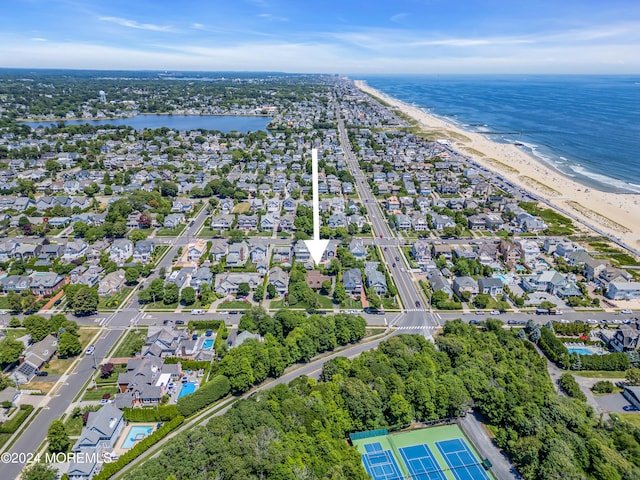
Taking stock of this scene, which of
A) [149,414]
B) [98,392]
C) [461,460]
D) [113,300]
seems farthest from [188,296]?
[461,460]

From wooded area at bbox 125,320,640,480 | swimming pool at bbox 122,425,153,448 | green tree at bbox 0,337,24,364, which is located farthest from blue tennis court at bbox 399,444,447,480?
green tree at bbox 0,337,24,364

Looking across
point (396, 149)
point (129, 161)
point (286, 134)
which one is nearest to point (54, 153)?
point (129, 161)

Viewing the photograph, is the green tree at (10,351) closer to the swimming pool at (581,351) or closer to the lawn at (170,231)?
the lawn at (170,231)

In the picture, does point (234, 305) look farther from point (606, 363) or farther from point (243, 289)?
point (606, 363)

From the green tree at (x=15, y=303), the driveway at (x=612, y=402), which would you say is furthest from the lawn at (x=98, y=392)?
the driveway at (x=612, y=402)

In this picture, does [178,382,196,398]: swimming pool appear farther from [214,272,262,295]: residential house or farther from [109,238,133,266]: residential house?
[109,238,133,266]: residential house

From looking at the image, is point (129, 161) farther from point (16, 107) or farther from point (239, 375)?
point (16, 107)
